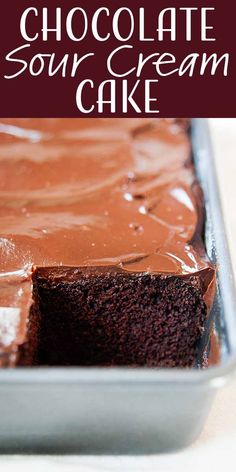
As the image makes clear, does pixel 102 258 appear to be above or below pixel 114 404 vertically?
above

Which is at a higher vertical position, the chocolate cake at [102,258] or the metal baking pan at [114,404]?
the chocolate cake at [102,258]

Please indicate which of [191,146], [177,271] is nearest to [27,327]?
[177,271]

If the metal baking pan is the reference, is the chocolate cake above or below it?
above

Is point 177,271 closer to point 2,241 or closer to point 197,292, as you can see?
point 197,292

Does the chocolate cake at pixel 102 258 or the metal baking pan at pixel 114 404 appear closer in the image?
the metal baking pan at pixel 114 404

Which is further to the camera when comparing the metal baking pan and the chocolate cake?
the chocolate cake
